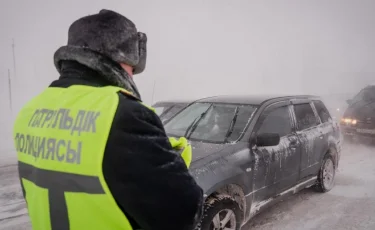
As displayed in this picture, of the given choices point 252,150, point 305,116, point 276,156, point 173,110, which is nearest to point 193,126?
point 252,150

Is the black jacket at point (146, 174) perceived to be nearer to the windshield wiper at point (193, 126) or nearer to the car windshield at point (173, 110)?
the windshield wiper at point (193, 126)

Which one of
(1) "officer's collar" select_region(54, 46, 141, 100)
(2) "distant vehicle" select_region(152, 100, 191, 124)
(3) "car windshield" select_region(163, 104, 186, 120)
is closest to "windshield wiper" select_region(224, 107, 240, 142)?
(1) "officer's collar" select_region(54, 46, 141, 100)

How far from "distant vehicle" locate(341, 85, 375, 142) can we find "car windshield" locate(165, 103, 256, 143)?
21.7 feet

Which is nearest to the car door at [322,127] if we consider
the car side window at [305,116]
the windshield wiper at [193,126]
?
the car side window at [305,116]

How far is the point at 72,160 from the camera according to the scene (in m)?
1.14

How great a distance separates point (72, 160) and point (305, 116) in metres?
4.92

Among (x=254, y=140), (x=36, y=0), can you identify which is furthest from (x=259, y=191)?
(x=36, y=0)

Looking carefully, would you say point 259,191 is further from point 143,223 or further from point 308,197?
point 143,223

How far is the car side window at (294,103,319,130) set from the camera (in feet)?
16.9

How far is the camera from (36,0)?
3246 inches

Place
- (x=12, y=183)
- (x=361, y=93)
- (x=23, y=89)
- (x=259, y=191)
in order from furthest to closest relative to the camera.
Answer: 1. (x=23, y=89)
2. (x=361, y=93)
3. (x=12, y=183)
4. (x=259, y=191)

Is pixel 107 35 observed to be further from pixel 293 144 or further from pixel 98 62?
pixel 293 144

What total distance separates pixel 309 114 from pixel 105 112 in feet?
16.6

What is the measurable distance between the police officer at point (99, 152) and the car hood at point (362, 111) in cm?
974
